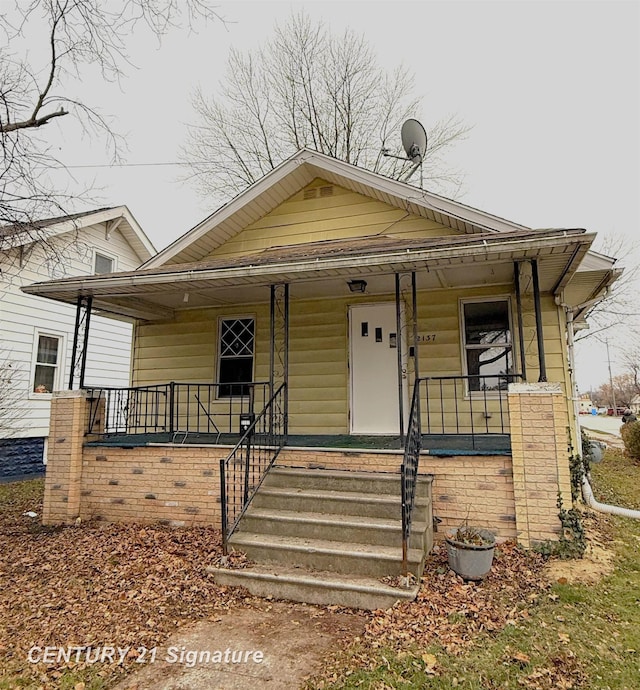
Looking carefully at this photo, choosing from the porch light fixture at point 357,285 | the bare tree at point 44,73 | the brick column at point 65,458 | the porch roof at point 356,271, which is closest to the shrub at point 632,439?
the porch roof at point 356,271

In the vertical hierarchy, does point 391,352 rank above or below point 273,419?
above

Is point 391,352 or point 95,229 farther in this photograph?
point 95,229

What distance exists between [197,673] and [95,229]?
496 inches

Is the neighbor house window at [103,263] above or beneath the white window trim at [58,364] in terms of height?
above

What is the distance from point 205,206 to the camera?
2020 centimetres

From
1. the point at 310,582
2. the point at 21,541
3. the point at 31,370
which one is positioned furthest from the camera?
the point at 31,370

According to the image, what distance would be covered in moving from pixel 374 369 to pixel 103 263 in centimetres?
952

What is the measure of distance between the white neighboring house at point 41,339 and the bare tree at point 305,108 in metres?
7.03

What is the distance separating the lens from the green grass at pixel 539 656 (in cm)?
293

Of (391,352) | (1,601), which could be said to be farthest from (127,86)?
(1,601)

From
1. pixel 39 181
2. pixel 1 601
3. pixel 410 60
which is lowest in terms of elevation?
pixel 1 601

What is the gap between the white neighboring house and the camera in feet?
35.1

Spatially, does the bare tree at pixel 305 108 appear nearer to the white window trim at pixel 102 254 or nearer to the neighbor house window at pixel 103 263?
the white window trim at pixel 102 254

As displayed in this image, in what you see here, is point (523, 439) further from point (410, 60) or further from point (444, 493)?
point (410, 60)
